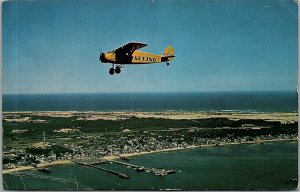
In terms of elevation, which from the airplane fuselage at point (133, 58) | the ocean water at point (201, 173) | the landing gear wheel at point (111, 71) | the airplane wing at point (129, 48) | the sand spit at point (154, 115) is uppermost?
the airplane wing at point (129, 48)

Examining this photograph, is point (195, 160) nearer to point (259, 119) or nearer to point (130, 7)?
point (259, 119)

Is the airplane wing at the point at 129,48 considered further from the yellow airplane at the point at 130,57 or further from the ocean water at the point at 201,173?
the ocean water at the point at 201,173

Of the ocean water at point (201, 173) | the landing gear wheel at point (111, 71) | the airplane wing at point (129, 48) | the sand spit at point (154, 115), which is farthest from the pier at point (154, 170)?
the airplane wing at point (129, 48)

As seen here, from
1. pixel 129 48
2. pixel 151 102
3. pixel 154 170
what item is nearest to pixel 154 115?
pixel 151 102

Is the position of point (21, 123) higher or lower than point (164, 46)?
lower

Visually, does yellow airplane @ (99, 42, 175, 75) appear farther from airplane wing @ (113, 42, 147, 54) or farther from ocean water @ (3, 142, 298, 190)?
ocean water @ (3, 142, 298, 190)

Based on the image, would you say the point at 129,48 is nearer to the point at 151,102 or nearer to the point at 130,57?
the point at 130,57

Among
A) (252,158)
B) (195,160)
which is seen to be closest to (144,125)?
(195,160)
